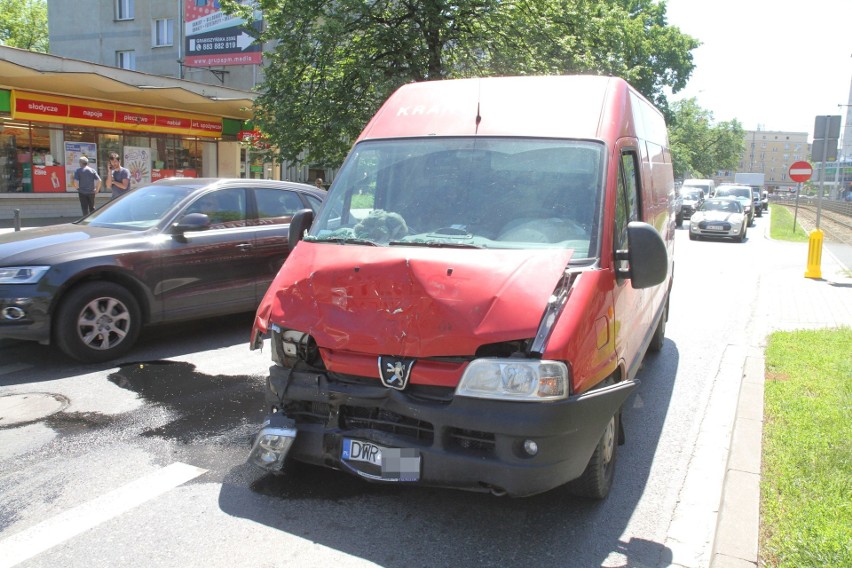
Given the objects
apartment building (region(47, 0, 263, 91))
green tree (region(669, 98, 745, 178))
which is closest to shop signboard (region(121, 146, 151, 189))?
apartment building (region(47, 0, 263, 91))

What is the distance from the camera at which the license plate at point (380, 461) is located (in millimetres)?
3229

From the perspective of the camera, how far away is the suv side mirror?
3682 millimetres

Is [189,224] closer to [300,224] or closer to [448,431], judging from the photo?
[300,224]

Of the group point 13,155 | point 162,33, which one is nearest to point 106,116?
point 13,155

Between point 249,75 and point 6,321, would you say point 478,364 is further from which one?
point 249,75

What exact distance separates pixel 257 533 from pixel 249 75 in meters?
32.5

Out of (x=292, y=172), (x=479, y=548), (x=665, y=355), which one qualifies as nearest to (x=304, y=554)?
(x=479, y=548)

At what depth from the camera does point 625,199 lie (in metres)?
4.32

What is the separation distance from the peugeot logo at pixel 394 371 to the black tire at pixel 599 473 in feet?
3.72

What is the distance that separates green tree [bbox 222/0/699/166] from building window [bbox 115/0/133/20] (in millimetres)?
23803

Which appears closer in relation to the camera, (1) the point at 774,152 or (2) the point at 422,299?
(2) the point at 422,299

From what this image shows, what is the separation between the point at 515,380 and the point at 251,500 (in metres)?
1.72

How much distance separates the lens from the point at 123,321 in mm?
6484

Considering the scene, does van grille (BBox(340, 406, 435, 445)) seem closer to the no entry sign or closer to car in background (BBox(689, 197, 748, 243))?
the no entry sign
